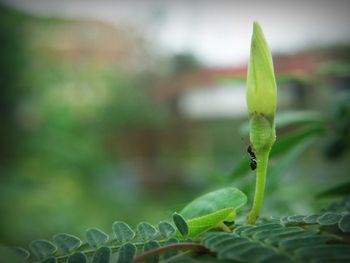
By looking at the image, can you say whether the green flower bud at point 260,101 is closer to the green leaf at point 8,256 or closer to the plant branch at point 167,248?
the plant branch at point 167,248

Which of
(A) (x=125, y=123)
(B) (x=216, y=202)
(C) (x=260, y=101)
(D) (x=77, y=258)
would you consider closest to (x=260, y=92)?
(C) (x=260, y=101)

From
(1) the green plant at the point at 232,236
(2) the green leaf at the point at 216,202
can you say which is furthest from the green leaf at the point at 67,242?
(2) the green leaf at the point at 216,202

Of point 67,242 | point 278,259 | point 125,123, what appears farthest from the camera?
point 125,123

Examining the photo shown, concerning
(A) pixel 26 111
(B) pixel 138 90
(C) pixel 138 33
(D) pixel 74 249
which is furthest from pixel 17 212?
(C) pixel 138 33

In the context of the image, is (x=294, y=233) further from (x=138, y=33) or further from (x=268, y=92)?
(x=138, y=33)

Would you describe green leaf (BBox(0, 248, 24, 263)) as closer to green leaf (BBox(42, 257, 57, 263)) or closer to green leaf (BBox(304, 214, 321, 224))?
green leaf (BBox(42, 257, 57, 263))

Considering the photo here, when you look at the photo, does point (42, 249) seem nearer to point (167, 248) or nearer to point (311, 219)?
point (167, 248)
